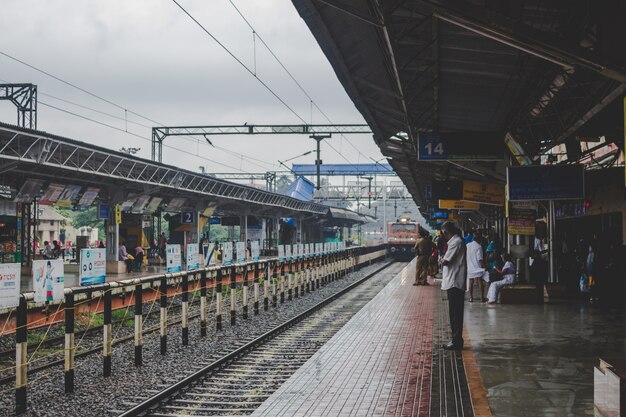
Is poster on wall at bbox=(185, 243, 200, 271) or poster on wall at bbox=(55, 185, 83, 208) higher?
poster on wall at bbox=(55, 185, 83, 208)

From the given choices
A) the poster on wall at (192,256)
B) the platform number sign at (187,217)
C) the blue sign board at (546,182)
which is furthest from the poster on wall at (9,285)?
the platform number sign at (187,217)

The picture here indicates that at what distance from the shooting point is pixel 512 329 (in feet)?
38.5

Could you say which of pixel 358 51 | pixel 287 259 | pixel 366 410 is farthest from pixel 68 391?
pixel 287 259

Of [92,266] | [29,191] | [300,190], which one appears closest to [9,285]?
[92,266]

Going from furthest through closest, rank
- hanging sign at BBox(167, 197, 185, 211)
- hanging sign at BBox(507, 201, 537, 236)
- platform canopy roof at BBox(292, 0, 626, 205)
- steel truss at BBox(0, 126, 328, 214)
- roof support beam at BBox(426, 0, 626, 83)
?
hanging sign at BBox(167, 197, 185, 211) < steel truss at BBox(0, 126, 328, 214) < hanging sign at BBox(507, 201, 537, 236) < platform canopy roof at BBox(292, 0, 626, 205) < roof support beam at BBox(426, 0, 626, 83)

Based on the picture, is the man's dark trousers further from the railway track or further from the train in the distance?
the train in the distance

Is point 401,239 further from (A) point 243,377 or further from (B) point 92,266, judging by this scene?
(A) point 243,377

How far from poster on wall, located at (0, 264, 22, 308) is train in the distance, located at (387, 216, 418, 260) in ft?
161

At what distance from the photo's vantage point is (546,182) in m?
14.1

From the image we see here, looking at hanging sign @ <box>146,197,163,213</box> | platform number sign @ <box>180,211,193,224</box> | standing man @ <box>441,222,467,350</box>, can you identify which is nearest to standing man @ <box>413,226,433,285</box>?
hanging sign @ <box>146,197,163,213</box>

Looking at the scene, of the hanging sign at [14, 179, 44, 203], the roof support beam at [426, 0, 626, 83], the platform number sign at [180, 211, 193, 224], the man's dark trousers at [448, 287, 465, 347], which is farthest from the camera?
the platform number sign at [180, 211, 193, 224]

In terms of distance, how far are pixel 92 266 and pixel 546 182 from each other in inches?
352

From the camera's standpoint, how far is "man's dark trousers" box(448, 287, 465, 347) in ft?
31.9

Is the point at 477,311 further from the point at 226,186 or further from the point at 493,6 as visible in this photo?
the point at 226,186
